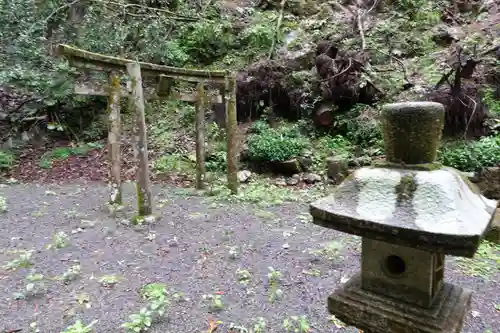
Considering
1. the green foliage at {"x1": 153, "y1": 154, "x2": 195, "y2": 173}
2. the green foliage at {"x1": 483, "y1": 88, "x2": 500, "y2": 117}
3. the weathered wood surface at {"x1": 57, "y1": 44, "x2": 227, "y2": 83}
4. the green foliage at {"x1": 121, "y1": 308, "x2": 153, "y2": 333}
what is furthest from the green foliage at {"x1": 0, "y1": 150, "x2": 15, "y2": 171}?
the green foliage at {"x1": 483, "y1": 88, "x2": 500, "y2": 117}

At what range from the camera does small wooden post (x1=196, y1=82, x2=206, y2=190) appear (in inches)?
270

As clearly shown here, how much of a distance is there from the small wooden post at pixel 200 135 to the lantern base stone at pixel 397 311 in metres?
5.60

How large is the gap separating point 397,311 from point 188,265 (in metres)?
2.79

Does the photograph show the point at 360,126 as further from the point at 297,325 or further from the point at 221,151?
the point at 297,325

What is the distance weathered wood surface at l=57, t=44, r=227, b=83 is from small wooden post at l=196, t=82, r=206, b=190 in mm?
299

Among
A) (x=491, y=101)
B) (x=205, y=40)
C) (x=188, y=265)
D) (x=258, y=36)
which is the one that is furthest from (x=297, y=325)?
(x=205, y=40)

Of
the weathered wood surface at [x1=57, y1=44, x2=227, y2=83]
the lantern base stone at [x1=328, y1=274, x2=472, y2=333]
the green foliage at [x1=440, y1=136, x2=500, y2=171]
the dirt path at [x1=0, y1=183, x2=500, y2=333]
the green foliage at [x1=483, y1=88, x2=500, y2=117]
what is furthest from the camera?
the green foliage at [x1=483, y1=88, x2=500, y2=117]

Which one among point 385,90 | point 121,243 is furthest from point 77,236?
point 385,90

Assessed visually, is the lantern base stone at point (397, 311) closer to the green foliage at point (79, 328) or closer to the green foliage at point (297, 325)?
the green foliage at point (297, 325)

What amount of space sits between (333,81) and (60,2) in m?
7.77

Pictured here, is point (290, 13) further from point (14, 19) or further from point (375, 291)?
point (375, 291)

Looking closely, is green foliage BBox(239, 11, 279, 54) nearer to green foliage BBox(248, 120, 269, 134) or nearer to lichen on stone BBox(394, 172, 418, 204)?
green foliage BBox(248, 120, 269, 134)

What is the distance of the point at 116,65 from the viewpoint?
16.6 ft

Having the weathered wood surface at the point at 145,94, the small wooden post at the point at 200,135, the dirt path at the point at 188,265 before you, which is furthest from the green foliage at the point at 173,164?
the dirt path at the point at 188,265
